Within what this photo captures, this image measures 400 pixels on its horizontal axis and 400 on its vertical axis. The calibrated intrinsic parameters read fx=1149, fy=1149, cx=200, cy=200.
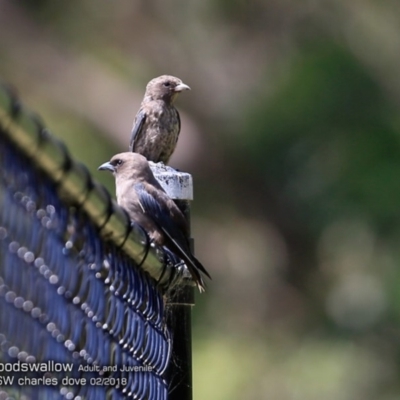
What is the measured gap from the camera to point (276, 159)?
23.6 feet

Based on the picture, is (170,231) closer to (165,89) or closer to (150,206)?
(150,206)

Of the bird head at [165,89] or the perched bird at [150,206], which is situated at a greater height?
the bird head at [165,89]

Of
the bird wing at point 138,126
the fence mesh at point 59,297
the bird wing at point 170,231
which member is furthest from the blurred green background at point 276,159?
the fence mesh at point 59,297

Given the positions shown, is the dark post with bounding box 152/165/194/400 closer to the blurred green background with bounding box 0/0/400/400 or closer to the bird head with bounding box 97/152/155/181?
the bird head with bounding box 97/152/155/181

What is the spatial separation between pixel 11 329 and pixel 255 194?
21.1 feet

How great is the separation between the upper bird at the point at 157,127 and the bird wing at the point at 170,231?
1301mm

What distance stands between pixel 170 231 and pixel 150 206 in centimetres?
24

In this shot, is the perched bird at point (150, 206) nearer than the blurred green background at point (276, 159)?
Yes

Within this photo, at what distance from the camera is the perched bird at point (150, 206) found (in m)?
4.06

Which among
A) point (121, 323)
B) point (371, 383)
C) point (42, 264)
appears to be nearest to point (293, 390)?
point (371, 383)

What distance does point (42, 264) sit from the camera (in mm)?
1771

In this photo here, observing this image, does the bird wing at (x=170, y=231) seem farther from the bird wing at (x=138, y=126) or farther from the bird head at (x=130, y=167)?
the bird wing at (x=138, y=126)

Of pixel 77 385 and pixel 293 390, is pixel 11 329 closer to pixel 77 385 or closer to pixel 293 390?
pixel 77 385

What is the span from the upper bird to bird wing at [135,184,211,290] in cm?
130
